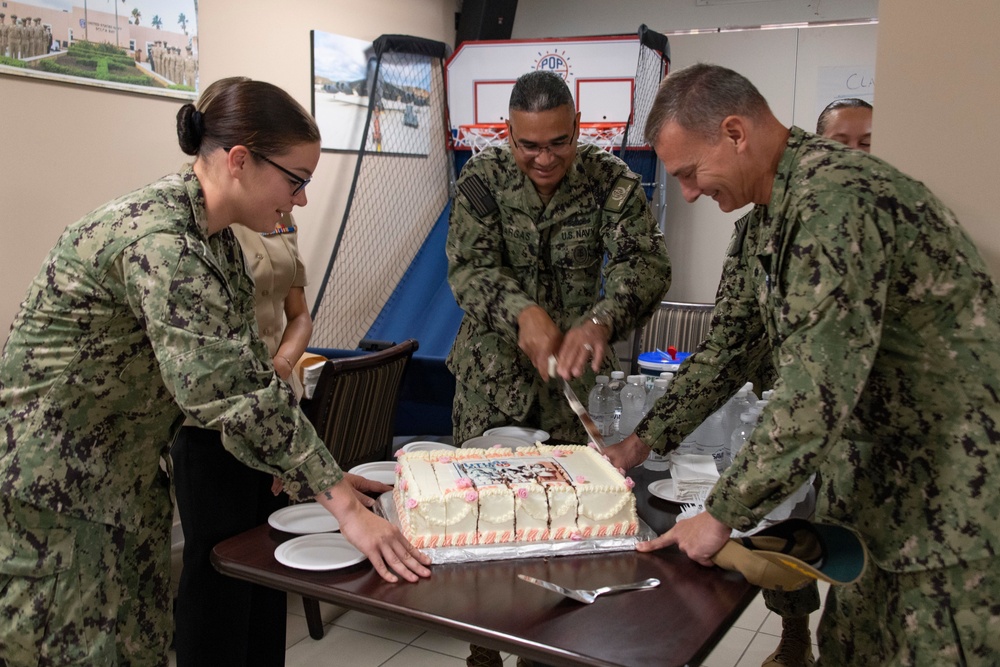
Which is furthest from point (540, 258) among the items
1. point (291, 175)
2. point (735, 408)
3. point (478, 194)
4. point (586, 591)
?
point (586, 591)

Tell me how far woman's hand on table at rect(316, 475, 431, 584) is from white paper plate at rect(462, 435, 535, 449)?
2.26 ft

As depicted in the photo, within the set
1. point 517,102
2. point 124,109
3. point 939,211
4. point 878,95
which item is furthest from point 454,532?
point 124,109

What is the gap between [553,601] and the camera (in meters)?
1.47

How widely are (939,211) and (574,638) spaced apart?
0.90 meters

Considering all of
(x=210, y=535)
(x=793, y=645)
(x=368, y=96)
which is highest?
(x=368, y=96)

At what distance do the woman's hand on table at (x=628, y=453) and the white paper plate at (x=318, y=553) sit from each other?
2.23 ft

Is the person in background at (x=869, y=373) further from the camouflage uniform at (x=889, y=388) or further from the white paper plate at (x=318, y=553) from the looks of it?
the white paper plate at (x=318, y=553)

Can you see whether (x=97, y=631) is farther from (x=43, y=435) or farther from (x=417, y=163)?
(x=417, y=163)

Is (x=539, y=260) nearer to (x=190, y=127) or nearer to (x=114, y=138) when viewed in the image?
(x=190, y=127)

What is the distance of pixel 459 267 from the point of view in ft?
8.59

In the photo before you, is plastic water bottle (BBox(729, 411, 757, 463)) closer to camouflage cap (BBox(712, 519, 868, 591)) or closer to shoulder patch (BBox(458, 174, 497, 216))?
camouflage cap (BBox(712, 519, 868, 591))

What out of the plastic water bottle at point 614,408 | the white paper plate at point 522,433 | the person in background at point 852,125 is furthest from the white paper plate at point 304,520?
the person in background at point 852,125

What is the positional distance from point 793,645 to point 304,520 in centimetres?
176

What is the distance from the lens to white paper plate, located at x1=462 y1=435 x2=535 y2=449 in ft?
7.64
